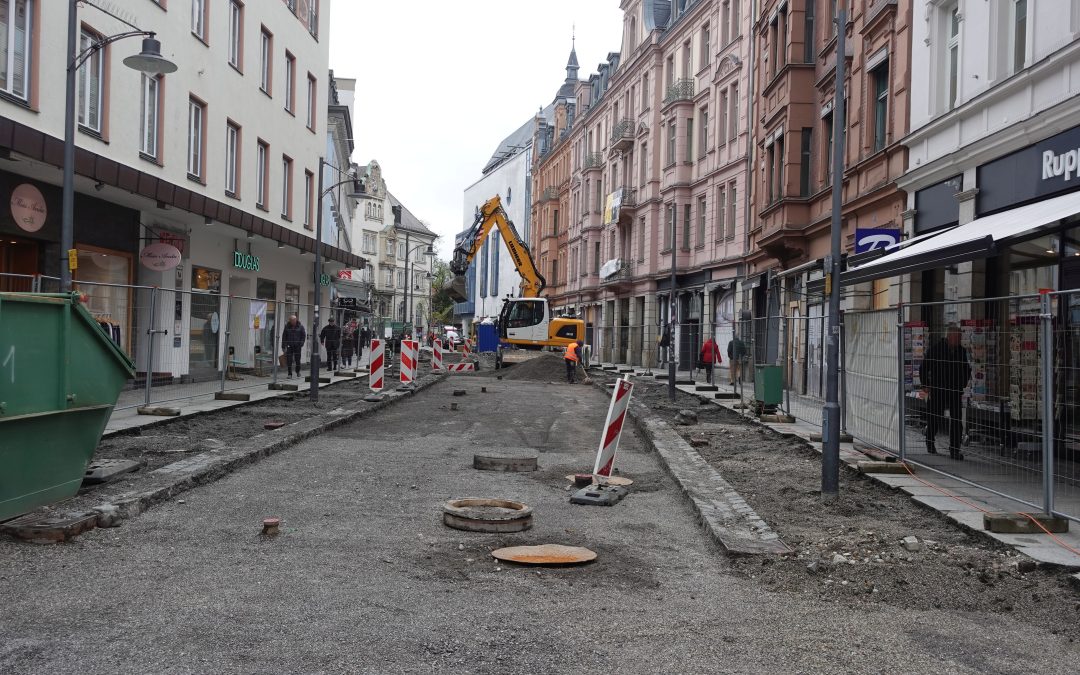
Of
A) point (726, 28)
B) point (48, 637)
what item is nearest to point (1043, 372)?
point (48, 637)

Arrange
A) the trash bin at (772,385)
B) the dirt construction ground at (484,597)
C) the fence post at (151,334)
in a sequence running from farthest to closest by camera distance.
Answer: the trash bin at (772,385), the fence post at (151,334), the dirt construction ground at (484,597)

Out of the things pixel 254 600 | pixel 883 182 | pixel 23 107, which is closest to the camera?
pixel 254 600

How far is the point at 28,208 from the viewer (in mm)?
14156

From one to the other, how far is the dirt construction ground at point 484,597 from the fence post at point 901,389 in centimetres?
147

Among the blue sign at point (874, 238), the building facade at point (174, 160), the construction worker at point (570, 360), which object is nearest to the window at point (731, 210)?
the construction worker at point (570, 360)

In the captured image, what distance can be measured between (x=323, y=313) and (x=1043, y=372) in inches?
1024

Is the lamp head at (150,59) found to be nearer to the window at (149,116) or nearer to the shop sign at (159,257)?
the window at (149,116)

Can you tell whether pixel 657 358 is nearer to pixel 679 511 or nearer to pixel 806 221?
pixel 806 221

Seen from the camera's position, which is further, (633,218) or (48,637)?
(633,218)

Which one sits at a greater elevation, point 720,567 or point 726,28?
point 726,28

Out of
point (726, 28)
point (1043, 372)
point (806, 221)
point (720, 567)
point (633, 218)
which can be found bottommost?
point (720, 567)

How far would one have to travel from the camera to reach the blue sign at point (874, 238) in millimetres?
15117

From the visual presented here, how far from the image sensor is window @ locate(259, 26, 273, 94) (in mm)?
25609

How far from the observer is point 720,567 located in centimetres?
607
